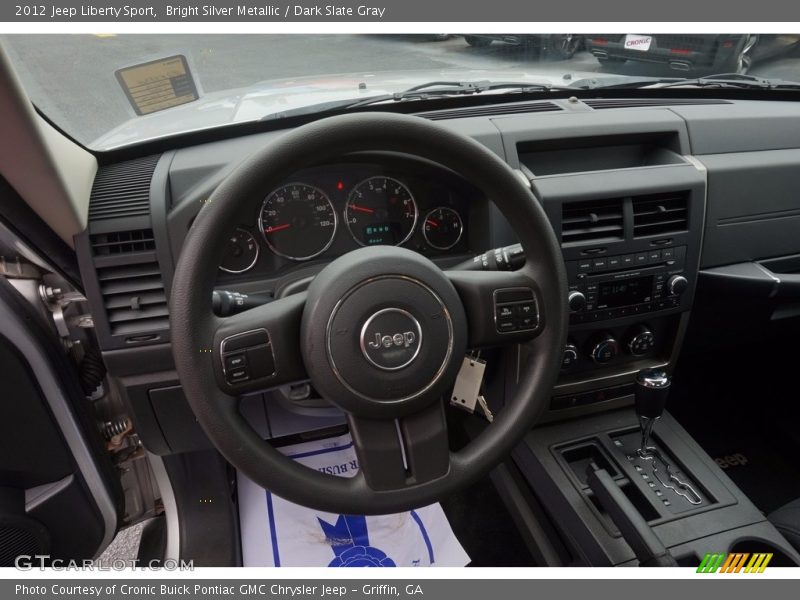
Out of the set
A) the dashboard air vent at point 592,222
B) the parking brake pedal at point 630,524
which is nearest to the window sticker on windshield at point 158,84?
the dashboard air vent at point 592,222

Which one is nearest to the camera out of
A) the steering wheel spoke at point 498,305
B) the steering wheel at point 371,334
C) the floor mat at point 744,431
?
the steering wheel at point 371,334

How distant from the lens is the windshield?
1.36m

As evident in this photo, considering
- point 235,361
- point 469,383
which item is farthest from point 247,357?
point 469,383

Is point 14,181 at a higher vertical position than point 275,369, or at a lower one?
higher

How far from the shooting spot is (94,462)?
161cm

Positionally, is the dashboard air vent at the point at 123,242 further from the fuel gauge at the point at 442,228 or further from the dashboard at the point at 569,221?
the fuel gauge at the point at 442,228

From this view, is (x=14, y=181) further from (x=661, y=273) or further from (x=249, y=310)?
(x=661, y=273)

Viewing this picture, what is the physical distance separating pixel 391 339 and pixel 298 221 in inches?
19.3

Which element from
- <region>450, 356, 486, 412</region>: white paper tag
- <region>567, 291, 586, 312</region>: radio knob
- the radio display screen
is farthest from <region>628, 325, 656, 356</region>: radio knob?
<region>450, 356, 486, 412</region>: white paper tag

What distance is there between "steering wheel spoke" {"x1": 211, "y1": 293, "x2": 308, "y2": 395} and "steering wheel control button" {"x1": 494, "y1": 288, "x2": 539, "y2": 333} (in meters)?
0.37

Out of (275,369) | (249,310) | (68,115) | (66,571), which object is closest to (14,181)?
(68,115)

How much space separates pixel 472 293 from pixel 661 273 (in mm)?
772

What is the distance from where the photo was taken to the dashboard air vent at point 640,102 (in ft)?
5.82

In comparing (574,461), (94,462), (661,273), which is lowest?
(574,461)
